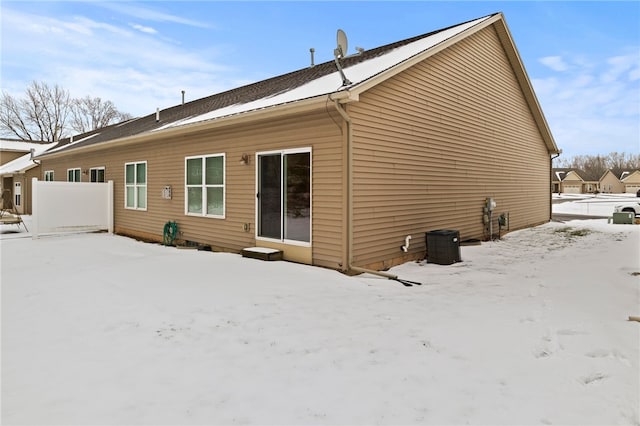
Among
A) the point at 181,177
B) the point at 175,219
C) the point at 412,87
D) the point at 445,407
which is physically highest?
the point at 412,87

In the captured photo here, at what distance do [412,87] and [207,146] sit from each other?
15.6 ft

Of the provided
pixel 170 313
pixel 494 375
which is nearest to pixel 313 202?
pixel 170 313

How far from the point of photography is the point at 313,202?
645cm

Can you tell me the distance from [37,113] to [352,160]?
4499 centimetres

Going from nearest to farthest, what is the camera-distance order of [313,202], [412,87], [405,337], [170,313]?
[405,337]
[170,313]
[313,202]
[412,87]

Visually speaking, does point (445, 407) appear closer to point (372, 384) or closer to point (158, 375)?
point (372, 384)

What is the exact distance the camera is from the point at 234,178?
7.93m

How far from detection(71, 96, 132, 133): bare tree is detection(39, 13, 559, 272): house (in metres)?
36.2

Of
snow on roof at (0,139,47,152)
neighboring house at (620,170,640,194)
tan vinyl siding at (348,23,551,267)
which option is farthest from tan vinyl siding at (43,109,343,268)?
neighboring house at (620,170,640,194)

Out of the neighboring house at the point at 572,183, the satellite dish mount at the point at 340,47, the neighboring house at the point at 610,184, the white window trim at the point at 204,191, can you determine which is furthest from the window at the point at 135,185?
the neighboring house at the point at 610,184

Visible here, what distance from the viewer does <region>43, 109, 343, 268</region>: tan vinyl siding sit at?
6.17m

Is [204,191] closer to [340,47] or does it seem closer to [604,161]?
[340,47]

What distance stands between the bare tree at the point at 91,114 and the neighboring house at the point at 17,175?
16.6 meters

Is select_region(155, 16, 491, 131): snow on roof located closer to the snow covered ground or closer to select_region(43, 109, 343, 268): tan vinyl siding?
select_region(43, 109, 343, 268): tan vinyl siding
